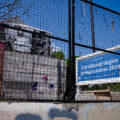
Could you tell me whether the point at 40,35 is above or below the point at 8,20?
below

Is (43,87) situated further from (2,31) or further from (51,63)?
(2,31)

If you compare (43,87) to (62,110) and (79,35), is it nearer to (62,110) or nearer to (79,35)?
(62,110)

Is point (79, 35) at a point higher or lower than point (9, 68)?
higher

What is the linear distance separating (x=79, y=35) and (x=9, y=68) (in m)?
Result: 1.34

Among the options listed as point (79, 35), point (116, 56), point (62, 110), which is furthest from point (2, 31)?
point (116, 56)

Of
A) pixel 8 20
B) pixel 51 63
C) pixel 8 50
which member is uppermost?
pixel 8 20

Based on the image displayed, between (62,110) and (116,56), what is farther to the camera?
(116,56)

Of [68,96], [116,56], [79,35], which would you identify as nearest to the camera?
[68,96]

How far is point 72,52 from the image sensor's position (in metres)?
3.09

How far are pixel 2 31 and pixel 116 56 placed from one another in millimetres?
2505

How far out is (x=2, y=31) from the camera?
272cm

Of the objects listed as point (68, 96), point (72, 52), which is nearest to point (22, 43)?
point (72, 52)

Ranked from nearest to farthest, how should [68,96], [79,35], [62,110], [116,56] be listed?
[62,110] → [68,96] → [79,35] → [116,56]

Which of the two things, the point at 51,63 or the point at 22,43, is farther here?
the point at 51,63
